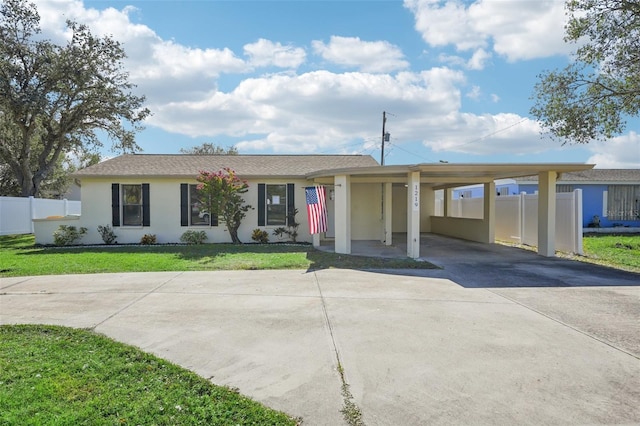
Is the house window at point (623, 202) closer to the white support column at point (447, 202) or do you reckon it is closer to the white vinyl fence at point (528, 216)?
the white vinyl fence at point (528, 216)

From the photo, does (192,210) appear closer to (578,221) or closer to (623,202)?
(578,221)

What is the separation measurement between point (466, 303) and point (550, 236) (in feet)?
22.2

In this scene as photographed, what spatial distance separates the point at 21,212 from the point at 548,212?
879 inches

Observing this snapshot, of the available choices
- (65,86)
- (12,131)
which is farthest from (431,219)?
(12,131)

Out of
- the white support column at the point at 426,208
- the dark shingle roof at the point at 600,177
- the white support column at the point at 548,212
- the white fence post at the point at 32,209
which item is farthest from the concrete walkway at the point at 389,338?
the dark shingle roof at the point at 600,177

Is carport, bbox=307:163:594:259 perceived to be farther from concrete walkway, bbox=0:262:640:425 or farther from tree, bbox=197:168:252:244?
concrete walkway, bbox=0:262:640:425

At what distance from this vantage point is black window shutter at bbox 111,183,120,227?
14.7 m

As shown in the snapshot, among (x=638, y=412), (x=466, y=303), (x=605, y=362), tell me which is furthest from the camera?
(x=466, y=303)

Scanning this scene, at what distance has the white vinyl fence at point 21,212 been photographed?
18.2 m

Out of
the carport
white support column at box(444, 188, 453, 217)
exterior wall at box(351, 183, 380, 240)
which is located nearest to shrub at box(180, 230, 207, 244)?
the carport

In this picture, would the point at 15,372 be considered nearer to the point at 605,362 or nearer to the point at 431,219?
the point at 605,362

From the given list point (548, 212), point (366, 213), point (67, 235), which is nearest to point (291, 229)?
point (366, 213)

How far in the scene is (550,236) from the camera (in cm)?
1159

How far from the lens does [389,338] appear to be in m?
4.77
